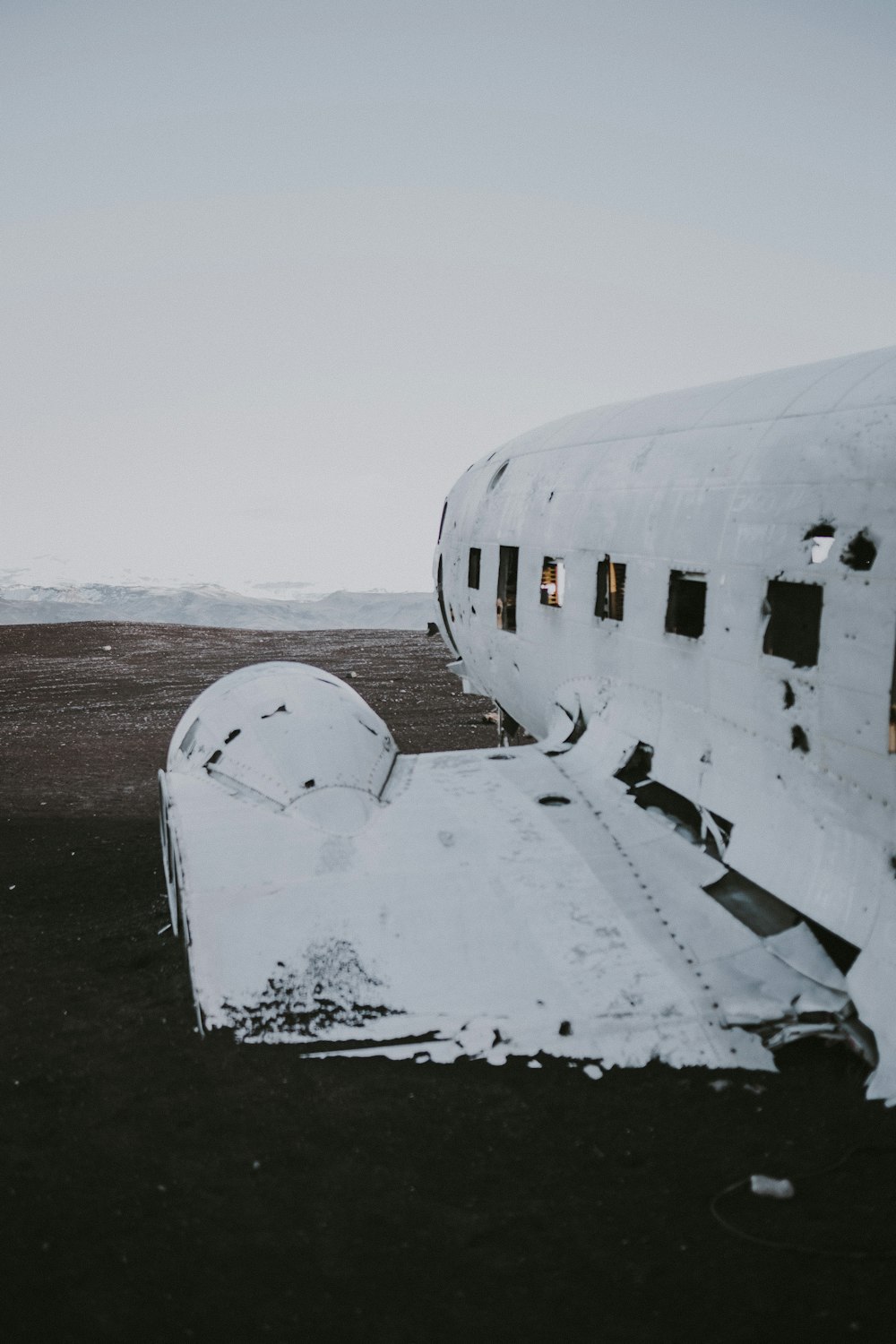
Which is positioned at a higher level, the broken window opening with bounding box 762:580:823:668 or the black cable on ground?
the broken window opening with bounding box 762:580:823:668

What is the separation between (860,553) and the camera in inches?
214

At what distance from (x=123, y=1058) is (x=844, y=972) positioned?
179 inches

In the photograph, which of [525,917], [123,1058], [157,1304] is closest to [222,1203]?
[157,1304]

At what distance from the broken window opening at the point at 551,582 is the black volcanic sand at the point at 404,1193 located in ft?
14.5

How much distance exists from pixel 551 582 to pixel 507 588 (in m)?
1.19

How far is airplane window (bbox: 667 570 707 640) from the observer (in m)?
6.91

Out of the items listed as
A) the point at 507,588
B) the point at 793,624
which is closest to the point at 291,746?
the point at 507,588

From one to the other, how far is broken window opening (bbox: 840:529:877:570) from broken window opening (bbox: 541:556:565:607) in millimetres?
3593

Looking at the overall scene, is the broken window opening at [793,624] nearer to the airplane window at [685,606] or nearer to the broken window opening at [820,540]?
the broken window opening at [820,540]

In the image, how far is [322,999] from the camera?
19.0ft

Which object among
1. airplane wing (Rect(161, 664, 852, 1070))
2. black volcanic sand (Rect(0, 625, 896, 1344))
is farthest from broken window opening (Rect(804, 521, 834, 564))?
black volcanic sand (Rect(0, 625, 896, 1344))

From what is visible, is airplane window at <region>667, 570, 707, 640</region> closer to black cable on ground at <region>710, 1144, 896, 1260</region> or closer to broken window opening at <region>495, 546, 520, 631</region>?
broken window opening at <region>495, 546, 520, 631</region>

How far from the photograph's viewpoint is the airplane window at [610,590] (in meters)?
7.88

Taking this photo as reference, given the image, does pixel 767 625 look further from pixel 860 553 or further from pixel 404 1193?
pixel 404 1193
